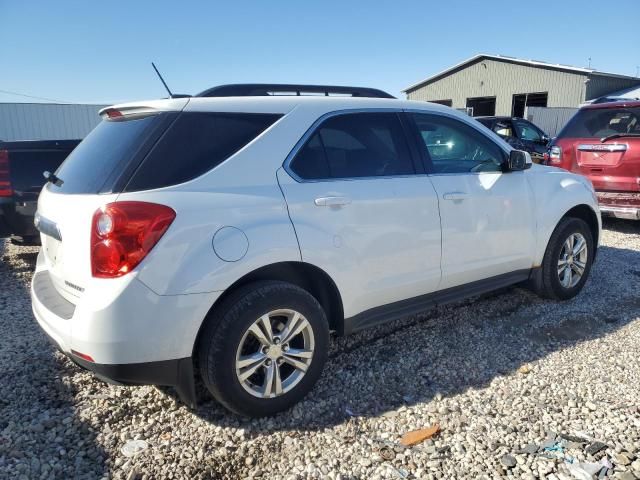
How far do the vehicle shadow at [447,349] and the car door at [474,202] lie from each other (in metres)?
0.48

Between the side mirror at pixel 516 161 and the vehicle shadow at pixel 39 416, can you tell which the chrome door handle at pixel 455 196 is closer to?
the side mirror at pixel 516 161

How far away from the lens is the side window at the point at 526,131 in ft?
43.4

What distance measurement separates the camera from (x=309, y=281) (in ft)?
9.73

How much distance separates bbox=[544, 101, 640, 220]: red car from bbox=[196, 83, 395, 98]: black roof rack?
4741 mm

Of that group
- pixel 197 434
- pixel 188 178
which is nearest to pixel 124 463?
pixel 197 434

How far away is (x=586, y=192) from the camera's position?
176 inches

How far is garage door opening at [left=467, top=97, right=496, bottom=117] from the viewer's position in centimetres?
3195

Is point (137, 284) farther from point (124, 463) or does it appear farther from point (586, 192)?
point (586, 192)

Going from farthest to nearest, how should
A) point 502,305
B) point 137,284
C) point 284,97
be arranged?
point 502,305 → point 284,97 → point 137,284

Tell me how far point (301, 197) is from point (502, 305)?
2.59m

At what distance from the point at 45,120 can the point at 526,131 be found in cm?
1850

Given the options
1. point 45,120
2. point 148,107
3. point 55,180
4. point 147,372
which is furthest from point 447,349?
point 45,120

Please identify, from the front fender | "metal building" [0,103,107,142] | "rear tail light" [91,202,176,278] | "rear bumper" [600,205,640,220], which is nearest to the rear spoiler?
"rear tail light" [91,202,176,278]

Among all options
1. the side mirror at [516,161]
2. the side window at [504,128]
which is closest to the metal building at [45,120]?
the side window at [504,128]
